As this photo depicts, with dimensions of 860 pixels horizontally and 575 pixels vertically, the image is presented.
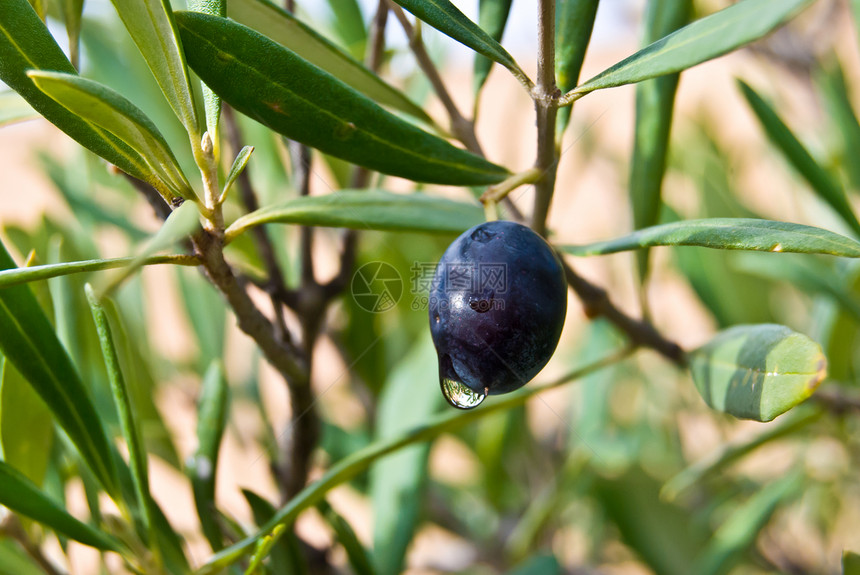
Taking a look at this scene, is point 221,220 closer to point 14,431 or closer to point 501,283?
point 501,283

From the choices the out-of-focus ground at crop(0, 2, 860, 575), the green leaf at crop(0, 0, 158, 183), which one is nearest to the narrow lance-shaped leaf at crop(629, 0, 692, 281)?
the out-of-focus ground at crop(0, 2, 860, 575)

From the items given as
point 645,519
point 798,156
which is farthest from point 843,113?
point 645,519

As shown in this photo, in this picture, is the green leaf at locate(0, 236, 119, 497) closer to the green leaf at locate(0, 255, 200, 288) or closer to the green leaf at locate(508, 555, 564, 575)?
the green leaf at locate(0, 255, 200, 288)

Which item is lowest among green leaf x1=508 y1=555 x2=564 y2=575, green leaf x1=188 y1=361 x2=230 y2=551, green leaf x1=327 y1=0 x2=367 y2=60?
green leaf x1=508 y1=555 x2=564 y2=575

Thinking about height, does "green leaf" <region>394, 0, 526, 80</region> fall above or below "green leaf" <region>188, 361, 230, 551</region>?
above

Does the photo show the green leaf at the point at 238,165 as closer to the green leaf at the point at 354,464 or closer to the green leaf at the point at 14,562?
the green leaf at the point at 354,464

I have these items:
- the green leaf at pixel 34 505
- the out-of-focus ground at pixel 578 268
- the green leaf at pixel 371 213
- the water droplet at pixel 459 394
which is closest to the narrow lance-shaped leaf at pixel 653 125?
the out-of-focus ground at pixel 578 268
